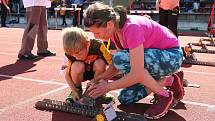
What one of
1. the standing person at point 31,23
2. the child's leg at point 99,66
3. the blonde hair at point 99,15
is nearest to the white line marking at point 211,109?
the child's leg at point 99,66

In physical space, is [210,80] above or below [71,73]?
below

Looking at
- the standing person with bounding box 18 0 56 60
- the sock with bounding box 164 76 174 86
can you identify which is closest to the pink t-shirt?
the sock with bounding box 164 76 174 86

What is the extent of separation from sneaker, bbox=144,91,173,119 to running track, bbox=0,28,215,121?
9 cm

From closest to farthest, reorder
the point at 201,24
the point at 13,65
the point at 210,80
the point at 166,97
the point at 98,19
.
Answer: the point at 98,19
the point at 166,97
the point at 210,80
the point at 13,65
the point at 201,24

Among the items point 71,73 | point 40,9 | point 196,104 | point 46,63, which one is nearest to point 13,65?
point 46,63

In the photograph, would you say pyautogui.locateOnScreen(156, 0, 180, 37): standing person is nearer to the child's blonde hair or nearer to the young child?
the young child

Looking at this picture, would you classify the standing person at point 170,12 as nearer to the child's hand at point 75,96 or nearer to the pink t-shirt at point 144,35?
the pink t-shirt at point 144,35

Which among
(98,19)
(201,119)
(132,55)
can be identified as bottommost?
(201,119)

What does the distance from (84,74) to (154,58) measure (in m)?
0.78

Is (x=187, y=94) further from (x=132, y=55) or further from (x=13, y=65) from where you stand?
(x=13, y=65)

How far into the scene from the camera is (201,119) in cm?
374

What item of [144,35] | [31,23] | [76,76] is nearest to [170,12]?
[31,23]

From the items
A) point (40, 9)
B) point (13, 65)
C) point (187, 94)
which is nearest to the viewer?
point (187, 94)

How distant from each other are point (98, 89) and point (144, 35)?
25.2 inches
